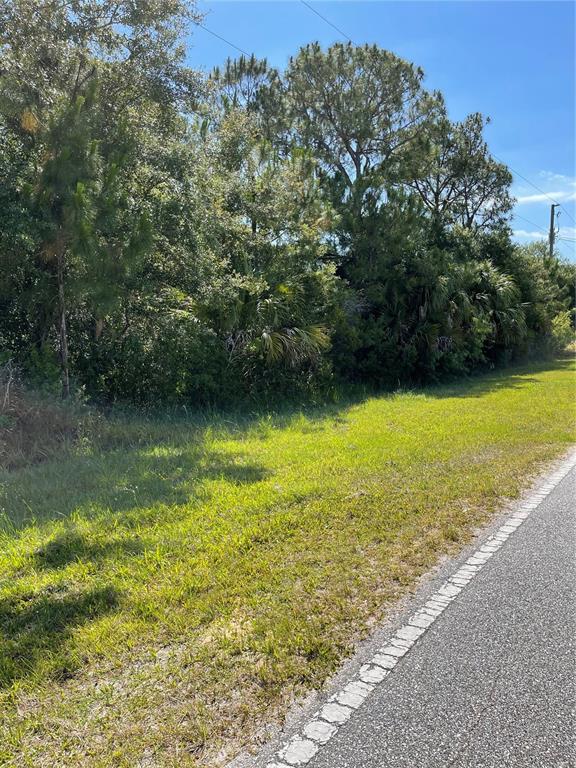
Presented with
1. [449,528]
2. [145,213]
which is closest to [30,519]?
[449,528]

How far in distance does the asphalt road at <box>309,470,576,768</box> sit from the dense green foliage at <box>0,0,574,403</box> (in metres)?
6.10

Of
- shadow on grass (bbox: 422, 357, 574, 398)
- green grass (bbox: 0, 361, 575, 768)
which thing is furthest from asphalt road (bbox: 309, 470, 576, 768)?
shadow on grass (bbox: 422, 357, 574, 398)

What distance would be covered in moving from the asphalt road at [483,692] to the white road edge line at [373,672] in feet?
0.14

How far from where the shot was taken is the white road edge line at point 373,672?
85.4 inches

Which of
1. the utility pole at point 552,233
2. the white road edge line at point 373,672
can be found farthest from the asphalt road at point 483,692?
the utility pole at point 552,233

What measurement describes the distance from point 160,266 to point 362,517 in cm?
597

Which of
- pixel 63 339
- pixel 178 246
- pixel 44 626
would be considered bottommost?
pixel 44 626

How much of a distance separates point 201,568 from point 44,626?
99 centimetres

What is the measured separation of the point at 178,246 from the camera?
8984mm

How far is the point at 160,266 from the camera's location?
898 cm

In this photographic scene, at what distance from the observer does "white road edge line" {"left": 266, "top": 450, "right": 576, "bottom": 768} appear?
7.12ft

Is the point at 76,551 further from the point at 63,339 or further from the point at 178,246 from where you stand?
the point at 178,246

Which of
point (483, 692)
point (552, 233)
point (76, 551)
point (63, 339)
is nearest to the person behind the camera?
point (483, 692)

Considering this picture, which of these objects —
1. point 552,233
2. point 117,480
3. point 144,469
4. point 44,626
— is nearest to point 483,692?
point 44,626
